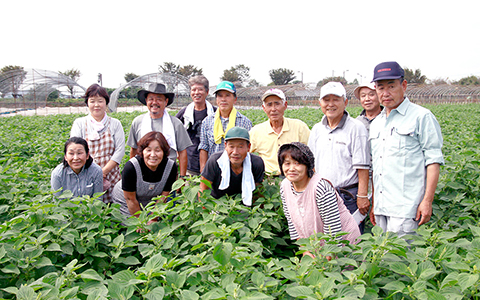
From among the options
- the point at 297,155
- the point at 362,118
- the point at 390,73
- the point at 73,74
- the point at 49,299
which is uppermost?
the point at 73,74

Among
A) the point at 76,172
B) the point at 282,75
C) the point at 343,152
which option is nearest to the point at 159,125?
the point at 76,172

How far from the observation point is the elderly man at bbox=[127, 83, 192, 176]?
3.70 m

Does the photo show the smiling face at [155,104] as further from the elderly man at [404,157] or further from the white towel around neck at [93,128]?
the elderly man at [404,157]

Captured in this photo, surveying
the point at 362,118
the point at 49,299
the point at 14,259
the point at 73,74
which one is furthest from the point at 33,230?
the point at 73,74

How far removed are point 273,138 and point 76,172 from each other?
1.88 metres

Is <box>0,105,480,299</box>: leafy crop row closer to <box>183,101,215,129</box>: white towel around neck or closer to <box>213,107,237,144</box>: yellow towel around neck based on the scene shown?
<box>213,107,237,144</box>: yellow towel around neck

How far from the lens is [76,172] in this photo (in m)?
3.16

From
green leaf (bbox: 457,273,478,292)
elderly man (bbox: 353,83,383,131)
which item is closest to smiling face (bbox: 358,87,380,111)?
elderly man (bbox: 353,83,383,131)

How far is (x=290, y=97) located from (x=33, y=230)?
95.8 ft

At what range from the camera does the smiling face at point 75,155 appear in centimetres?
305

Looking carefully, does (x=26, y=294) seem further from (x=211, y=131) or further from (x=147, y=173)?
(x=211, y=131)

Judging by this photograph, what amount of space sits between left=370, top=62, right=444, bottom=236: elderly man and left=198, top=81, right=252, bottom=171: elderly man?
162 cm

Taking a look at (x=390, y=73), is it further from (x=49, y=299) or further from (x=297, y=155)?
(x=49, y=299)

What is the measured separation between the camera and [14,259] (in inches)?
69.3
